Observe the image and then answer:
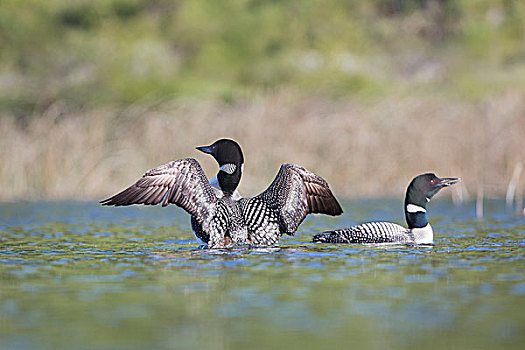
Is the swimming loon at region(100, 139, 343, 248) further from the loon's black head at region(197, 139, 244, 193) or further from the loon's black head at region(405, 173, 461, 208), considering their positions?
the loon's black head at region(405, 173, 461, 208)

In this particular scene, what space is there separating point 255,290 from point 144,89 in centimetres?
3314

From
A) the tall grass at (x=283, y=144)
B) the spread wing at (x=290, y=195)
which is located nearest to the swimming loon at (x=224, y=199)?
the spread wing at (x=290, y=195)

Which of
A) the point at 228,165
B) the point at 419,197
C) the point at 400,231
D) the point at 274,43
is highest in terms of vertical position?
the point at 274,43

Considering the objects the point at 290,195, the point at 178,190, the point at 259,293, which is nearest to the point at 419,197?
the point at 290,195

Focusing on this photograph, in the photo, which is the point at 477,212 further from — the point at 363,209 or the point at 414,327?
the point at 414,327

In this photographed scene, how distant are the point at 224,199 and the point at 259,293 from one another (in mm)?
2907

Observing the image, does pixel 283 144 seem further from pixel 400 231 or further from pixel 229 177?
pixel 229 177

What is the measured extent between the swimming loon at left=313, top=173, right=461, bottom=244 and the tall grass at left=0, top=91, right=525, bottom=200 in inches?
265

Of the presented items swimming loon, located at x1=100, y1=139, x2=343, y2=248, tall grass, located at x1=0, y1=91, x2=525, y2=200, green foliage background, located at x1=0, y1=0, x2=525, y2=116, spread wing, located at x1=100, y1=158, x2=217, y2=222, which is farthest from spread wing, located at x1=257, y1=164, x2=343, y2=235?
green foliage background, located at x1=0, y1=0, x2=525, y2=116

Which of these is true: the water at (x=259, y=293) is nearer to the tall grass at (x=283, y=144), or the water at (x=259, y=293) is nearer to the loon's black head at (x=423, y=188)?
the loon's black head at (x=423, y=188)

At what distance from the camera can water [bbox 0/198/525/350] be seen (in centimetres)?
525

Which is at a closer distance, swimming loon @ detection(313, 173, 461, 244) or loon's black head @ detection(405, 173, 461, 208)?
swimming loon @ detection(313, 173, 461, 244)

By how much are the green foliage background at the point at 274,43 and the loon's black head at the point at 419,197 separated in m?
29.9

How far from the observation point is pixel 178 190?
9.23 metres
